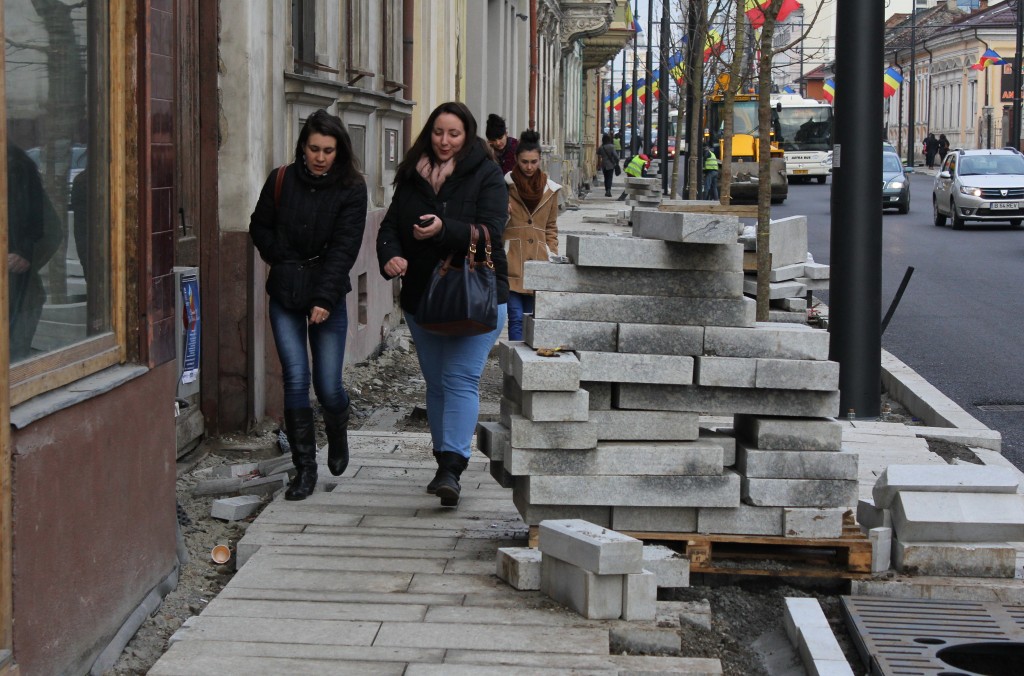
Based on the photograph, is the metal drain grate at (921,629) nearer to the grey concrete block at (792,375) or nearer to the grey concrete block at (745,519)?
the grey concrete block at (745,519)

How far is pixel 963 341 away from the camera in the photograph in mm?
14180

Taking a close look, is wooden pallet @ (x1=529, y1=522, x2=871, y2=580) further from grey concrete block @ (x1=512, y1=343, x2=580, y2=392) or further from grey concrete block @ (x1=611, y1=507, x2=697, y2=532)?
grey concrete block @ (x1=512, y1=343, x2=580, y2=392)

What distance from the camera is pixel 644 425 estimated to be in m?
5.48

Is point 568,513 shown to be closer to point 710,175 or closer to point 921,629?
point 921,629

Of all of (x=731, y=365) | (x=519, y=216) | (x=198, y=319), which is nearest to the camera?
(x=731, y=365)

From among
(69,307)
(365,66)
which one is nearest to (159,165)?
(69,307)

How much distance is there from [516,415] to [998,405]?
20.8 feet

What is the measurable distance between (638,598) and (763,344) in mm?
1170

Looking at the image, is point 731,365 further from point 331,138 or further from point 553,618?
point 331,138

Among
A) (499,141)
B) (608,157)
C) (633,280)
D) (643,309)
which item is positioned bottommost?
(643,309)

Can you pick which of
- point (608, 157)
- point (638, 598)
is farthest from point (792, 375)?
point (608, 157)

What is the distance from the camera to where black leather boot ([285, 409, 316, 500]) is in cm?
650

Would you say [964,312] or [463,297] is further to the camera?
[964,312]

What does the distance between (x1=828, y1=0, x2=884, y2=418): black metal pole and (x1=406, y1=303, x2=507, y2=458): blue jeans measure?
12.1 ft
